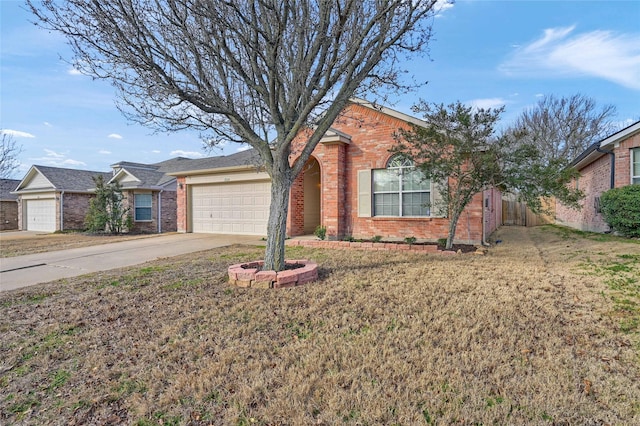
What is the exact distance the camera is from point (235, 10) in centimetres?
479

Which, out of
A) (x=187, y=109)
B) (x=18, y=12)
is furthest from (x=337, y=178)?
(x=18, y=12)

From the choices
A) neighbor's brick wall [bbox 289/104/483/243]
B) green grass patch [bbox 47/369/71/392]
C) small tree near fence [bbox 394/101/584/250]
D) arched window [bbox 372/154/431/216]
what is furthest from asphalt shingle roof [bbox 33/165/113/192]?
green grass patch [bbox 47/369/71/392]

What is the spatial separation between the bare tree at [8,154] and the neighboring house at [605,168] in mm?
27743

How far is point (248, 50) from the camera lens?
5.39 meters

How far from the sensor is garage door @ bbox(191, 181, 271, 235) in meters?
13.4

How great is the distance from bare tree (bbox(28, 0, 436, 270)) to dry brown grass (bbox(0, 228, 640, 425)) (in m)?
1.95

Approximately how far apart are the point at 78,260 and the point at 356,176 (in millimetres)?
8438

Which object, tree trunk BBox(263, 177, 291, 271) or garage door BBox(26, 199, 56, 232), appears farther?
garage door BBox(26, 199, 56, 232)

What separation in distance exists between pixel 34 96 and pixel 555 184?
46.9ft

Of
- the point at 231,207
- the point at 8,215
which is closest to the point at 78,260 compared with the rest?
the point at 231,207

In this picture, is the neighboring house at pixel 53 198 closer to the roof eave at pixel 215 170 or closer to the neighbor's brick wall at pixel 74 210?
the neighbor's brick wall at pixel 74 210

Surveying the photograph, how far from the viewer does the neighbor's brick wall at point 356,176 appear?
10.7 meters

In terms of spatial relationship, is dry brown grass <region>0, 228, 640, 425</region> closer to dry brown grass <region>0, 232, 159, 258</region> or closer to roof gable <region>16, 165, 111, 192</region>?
dry brown grass <region>0, 232, 159, 258</region>

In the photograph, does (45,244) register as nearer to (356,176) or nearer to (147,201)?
(147,201)
